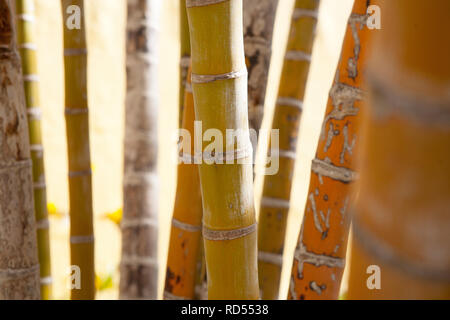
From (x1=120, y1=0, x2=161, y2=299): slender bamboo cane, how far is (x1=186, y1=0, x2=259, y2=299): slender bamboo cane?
797 millimetres

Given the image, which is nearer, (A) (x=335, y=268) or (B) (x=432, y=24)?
(B) (x=432, y=24)

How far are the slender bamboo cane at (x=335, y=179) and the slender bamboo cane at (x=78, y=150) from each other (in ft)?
1.61

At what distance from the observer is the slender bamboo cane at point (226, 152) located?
0.50 meters

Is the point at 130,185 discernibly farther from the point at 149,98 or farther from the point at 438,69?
the point at 438,69

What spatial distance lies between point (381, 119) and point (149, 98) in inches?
45.6

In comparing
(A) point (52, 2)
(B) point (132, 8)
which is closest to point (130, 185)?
(B) point (132, 8)

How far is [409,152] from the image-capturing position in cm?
24

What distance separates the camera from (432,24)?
23cm

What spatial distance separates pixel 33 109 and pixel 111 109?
10.1 feet

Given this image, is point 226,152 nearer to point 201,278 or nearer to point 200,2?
point 200,2

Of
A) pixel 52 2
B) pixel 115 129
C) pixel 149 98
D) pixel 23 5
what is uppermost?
pixel 52 2

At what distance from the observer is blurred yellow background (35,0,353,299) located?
3.60m

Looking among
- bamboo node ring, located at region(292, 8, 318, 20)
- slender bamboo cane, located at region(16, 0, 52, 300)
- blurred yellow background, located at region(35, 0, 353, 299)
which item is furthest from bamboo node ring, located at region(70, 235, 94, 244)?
blurred yellow background, located at region(35, 0, 353, 299)

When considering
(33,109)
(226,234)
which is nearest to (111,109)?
(33,109)
